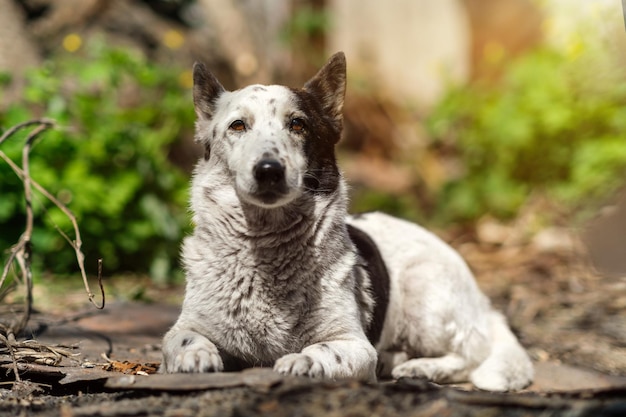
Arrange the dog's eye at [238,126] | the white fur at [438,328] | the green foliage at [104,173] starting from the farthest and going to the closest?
the green foliage at [104,173] < the white fur at [438,328] < the dog's eye at [238,126]

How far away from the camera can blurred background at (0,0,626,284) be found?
623 centimetres

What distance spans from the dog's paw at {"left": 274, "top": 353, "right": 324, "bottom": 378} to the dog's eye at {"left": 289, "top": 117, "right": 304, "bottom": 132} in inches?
44.4

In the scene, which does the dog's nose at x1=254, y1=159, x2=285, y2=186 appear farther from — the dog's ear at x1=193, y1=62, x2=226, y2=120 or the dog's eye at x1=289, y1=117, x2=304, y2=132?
the dog's ear at x1=193, y1=62, x2=226, y2=120

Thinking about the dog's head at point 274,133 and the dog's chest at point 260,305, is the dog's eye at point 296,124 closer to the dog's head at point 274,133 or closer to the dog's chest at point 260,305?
the dog's head at point 274,133

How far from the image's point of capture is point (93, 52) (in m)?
6.67

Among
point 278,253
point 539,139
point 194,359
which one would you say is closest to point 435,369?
point 278,253

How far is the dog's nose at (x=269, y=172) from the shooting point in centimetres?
301

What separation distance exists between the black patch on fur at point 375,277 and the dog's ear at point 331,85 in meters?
0.71

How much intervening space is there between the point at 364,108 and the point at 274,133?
973 cm

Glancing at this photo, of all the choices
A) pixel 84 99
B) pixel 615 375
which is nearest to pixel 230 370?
pixel 615 375

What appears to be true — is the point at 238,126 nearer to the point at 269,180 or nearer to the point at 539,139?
the point at 269,180

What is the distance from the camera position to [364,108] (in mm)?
12797

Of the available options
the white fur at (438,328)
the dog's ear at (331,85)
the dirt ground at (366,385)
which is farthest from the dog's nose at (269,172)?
the white fur at (438,328)

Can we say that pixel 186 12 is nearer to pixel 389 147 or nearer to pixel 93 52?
pixel 93 52
